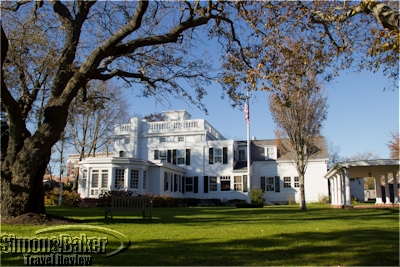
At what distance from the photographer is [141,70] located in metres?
14.2

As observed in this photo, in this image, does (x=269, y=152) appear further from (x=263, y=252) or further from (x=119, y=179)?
(x=263, y=252)

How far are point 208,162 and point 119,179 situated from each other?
10.6m

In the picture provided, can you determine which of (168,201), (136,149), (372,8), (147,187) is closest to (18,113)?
(372,8)

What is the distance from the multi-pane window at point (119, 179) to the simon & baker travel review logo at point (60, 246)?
23395 mm

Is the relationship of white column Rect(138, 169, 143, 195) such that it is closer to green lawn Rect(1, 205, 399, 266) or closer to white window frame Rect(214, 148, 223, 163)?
white window frame Rect(214, 148, 223, 163)

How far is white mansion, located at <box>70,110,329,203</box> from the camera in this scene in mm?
37438

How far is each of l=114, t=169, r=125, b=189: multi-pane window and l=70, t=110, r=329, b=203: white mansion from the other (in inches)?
159

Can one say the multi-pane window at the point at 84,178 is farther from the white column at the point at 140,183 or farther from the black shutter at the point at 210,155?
the black shutter at the point at 210,155

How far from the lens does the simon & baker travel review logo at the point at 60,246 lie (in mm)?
5602

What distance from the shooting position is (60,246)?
6.47m

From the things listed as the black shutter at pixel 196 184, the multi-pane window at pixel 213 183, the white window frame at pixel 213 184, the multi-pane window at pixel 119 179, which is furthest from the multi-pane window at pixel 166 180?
the multi-pane window at pixel 213 183

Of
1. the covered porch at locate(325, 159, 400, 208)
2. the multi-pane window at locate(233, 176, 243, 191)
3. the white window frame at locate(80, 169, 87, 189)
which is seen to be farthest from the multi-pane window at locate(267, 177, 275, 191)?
the white window frame at locate(80, 169, 87, 189)

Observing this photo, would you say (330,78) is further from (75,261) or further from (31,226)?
(31,226)

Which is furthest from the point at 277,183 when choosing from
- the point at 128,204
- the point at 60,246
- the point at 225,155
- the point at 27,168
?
the point at 60,246
